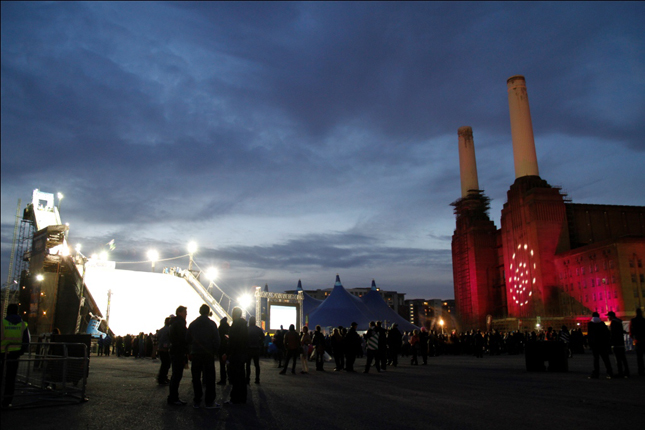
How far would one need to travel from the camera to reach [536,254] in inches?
2596

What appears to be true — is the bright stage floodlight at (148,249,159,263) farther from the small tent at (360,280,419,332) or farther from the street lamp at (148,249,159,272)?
the small tent at (360,280,419,332)

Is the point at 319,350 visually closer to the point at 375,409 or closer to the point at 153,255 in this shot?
the point at 375,409

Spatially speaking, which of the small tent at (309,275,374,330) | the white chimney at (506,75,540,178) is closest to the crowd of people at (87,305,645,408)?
the small tent at (309,275,374,330)

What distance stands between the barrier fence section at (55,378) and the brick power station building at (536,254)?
182 ft

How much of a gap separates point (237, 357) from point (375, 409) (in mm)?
2655

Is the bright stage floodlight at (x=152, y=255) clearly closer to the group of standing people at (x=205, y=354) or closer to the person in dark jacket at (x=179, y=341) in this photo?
the person in dark jacket at (x=179, y=341)

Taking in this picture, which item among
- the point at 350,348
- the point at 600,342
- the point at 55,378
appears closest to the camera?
the point at 55,378

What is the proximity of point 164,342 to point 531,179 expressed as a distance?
70338 millimetres

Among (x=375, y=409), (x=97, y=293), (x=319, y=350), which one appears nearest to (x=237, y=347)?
(x=375, y=409)

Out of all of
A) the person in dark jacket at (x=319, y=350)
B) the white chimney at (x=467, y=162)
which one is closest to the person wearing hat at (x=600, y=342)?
the person in dark jacket at (x=319, y=350)

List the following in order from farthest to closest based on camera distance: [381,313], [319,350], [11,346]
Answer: [381,313] → [319,350] → [11,346]

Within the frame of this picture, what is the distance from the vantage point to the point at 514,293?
70562mm

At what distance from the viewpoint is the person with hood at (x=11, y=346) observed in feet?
26.4

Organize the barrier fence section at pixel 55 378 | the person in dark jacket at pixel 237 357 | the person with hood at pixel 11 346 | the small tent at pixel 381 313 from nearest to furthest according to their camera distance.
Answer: the person with hood at pixel 11 346, the barrier fence section at pixel 55 378, the person in dark jacket at pixel 237 357, the small tent at pixel 381 313
